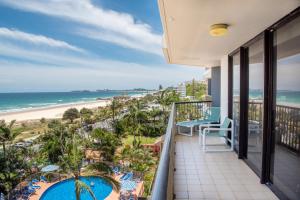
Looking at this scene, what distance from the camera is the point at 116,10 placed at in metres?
33.4

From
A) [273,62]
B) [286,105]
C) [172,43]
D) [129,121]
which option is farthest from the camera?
[129,121]

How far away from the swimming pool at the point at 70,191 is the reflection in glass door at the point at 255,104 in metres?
9.17

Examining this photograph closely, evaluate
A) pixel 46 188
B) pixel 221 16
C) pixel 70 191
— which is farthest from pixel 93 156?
pixel 221 16

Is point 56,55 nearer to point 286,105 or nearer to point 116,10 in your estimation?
point 116,10

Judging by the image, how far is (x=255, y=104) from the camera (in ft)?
11.3

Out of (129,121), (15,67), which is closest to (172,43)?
(129,121)

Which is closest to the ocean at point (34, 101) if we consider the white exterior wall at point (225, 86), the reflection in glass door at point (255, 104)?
the white exterior wall at point (225, 86)

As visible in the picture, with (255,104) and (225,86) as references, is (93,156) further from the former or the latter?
(255,104)

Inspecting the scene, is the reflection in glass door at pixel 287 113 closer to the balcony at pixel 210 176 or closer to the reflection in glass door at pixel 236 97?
the balcony at pixel 210 176

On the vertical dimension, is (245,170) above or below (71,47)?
below

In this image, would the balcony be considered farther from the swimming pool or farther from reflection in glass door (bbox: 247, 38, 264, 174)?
the swimming pool

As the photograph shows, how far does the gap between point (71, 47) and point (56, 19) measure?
7080 millimetres

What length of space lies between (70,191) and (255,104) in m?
11.8

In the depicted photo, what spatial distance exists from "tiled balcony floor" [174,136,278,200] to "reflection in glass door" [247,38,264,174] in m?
0.27
